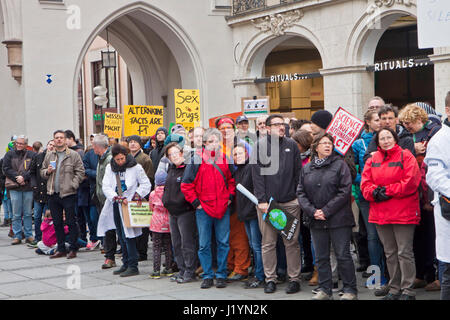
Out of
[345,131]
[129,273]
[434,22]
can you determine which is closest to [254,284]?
[129,273]

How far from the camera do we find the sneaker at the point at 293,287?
7.39 meters

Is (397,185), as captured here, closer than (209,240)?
Yes

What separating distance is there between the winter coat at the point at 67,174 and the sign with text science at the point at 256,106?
16.4 feet

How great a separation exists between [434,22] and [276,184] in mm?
2838

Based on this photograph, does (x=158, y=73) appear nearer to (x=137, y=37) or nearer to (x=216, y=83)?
(x=137, y=37)

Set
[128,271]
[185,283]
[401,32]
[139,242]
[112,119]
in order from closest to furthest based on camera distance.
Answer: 1. [185,283]
2. [128,271]
3. [139,242]
4. [112,119]
5. [401,32]

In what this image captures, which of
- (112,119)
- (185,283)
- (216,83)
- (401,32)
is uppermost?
(401,32)

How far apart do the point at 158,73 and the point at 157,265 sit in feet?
49.0

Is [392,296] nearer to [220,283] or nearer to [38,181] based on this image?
[220,283]

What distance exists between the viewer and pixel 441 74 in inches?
575

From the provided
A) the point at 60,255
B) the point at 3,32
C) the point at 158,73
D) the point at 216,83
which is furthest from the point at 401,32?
the point at 60,255

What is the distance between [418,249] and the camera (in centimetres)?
742

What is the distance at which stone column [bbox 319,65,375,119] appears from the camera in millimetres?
16500

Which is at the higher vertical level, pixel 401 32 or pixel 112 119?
pixel 401 32
